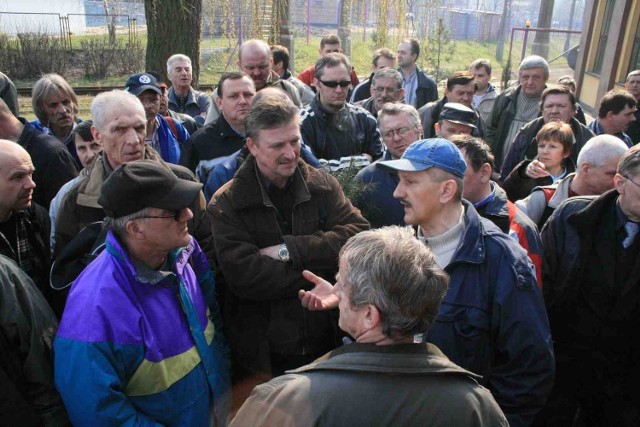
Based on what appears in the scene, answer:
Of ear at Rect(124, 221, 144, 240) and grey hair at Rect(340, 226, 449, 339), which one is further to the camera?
ear at Rect(124, 221, 144, 240)

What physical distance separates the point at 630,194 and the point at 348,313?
1929 millimetres

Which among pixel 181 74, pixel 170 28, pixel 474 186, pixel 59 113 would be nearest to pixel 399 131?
pixel 474 186

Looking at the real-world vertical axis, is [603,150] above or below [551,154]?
above

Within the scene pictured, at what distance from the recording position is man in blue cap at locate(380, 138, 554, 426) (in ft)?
7.32

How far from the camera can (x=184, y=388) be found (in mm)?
2270

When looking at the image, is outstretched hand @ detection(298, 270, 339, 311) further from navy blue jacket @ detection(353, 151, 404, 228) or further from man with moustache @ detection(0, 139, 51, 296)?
man with moustache @ detection(0, 139, 51, 296)

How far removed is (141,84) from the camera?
4531 millimetres

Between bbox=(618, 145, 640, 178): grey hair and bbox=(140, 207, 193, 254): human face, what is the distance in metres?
2.27

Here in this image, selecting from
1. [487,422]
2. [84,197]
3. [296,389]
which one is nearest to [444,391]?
[487,422]

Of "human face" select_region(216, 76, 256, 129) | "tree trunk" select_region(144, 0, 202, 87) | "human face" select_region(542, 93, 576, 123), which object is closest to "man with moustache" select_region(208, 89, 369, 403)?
"human face" select_region(216, 76, 256, 129)

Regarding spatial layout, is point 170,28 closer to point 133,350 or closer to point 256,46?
point 256,46

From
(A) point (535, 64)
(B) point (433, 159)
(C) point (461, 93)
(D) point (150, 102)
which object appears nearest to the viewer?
(B) point (433, 159)

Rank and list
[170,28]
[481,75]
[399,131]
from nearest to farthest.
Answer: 1. [399,131]
2. [481,75]
3. [170,28]

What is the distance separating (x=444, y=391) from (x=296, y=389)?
1.40 ft
